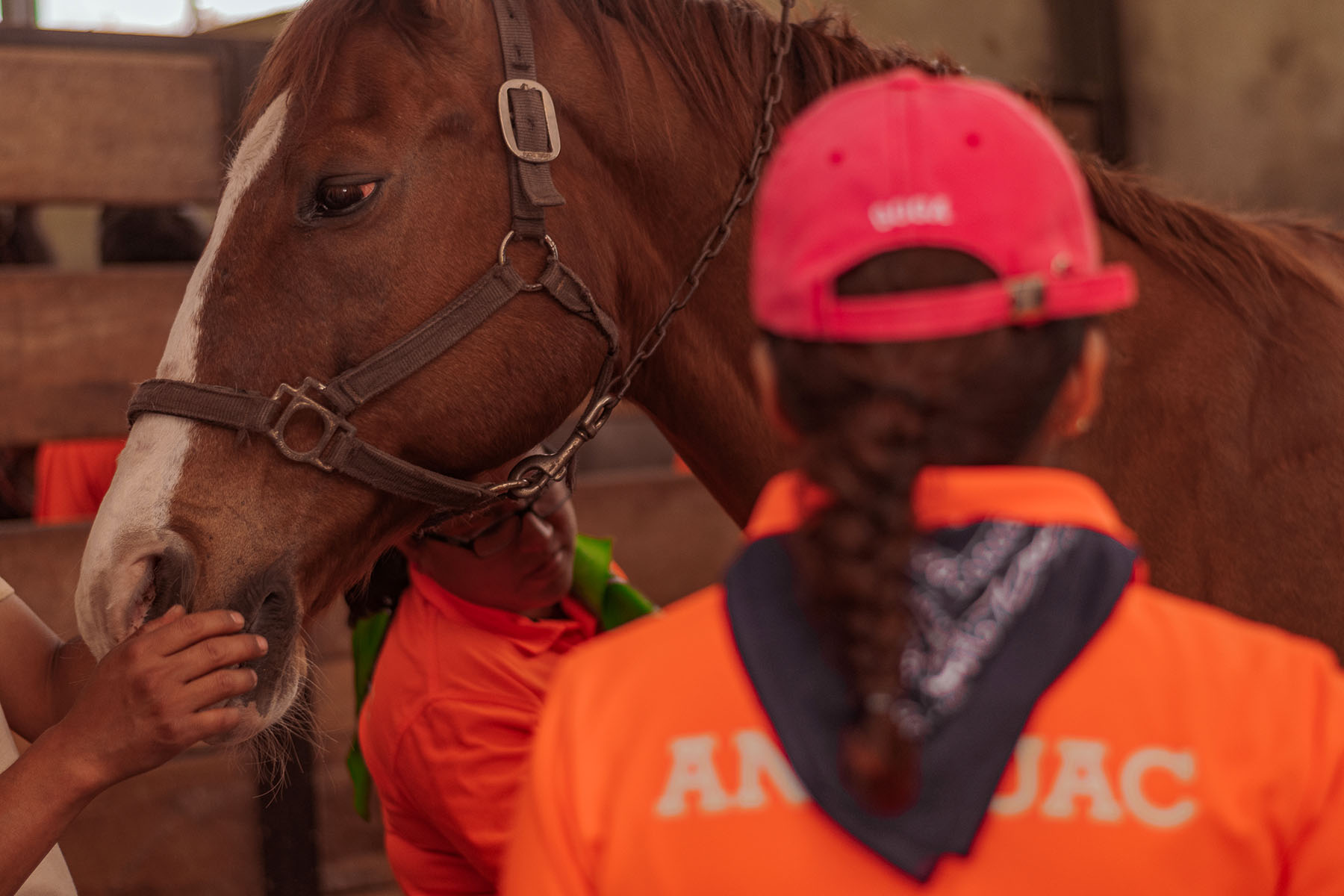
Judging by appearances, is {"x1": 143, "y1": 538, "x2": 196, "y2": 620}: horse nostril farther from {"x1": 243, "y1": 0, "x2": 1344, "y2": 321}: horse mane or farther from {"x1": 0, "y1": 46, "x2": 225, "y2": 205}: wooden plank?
{"x1": 0, "y1": 46, "x2": 225, "y2": 205}: wooden plank

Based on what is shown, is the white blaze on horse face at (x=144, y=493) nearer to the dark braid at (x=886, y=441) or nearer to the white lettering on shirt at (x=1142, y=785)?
the dark braid at (x=886, y=441)

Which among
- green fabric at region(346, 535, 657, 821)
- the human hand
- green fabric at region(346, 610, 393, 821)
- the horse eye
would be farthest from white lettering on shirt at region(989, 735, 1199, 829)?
green fabric at region(346, 610, 393, 821)

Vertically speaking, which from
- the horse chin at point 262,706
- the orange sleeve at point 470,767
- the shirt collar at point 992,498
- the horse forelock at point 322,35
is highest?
the horse forelock at point 322,35

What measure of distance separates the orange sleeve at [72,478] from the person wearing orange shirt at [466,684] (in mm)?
1122

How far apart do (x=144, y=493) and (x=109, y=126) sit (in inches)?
58.8

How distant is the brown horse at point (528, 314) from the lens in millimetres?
1314

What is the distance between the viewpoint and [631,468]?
4355 mm

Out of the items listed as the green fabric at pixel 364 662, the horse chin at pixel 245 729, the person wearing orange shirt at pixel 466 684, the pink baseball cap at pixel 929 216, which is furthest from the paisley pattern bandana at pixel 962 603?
the green fabric at pixel 364 662

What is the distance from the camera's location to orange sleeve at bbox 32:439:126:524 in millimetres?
2609

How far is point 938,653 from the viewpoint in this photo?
59 centimetres

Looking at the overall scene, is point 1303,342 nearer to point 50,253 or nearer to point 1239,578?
point 1239,578

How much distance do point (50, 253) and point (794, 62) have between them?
8.20ft

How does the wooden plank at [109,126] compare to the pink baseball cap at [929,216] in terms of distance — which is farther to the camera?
the wooden plank at [109,126]

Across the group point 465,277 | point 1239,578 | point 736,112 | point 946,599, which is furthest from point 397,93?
point 1239,578
